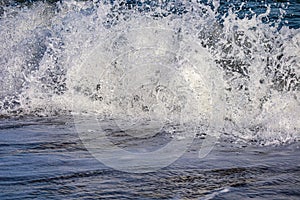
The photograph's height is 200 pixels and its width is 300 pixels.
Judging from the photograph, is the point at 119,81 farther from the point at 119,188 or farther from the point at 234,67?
the point at 119,188

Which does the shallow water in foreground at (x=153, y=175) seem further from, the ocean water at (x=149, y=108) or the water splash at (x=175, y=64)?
the water splash at (x=175, y=64)

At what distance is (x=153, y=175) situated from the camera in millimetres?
4766

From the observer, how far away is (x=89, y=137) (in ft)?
19.7

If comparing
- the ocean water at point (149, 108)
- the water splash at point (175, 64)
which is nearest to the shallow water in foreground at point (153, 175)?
the ocean water at point (149, 108)

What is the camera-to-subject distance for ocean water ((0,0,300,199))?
4.66m

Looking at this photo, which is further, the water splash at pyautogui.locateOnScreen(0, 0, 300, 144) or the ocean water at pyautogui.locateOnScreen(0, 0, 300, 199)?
the water splash at pyautogui.locateOnScreen(0, 0, 300, 144)

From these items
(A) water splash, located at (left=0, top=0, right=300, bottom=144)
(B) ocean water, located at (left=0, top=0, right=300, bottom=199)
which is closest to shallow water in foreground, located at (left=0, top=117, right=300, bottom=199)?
(B) ocean water, located at (left=0, top=0, right=300, bottom=199)

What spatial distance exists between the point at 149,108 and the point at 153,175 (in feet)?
7.99

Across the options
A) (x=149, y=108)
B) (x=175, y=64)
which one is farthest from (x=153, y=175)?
(x=175, y=64)

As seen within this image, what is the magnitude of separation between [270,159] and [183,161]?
69 centimetres

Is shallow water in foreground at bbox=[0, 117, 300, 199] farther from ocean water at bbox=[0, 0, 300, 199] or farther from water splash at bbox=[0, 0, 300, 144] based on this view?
water splash at bbox=[0, 0, 300, 144]

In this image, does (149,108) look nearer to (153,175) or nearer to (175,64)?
(175,64)

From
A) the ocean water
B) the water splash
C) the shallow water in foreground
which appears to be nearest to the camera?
the shallow water in foreground

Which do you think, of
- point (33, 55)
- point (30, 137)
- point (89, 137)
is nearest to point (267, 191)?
point (89, 137)
